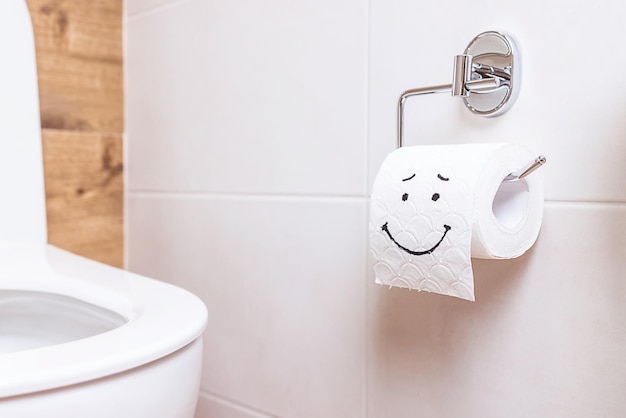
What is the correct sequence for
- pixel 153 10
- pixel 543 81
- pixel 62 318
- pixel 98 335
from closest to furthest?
1. pixel 98 335
2. pixel 543 81
3. pixel 62 318
4. pixel 153 10

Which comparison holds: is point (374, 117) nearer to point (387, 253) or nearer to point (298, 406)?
point (387, 253)

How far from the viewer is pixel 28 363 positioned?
43cm

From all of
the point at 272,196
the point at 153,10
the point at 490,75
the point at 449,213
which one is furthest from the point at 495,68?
the point at 153,10

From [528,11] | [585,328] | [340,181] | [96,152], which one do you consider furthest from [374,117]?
[96,152]

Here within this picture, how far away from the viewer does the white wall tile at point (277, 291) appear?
0.82m

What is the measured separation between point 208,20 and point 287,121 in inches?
10.3

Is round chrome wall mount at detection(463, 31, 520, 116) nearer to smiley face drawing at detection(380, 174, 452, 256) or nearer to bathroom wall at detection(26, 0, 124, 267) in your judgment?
smiley face drawing at detection(380, 174, 452, 256)

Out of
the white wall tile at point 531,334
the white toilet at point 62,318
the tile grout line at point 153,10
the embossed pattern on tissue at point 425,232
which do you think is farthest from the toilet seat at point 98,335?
the tile grout line at point 153,10

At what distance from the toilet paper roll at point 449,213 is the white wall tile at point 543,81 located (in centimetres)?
5

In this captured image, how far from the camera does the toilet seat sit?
42 centimetres

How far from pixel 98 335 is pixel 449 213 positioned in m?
0.32

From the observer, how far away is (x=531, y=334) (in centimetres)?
64

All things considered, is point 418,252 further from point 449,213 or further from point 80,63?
point 80,63

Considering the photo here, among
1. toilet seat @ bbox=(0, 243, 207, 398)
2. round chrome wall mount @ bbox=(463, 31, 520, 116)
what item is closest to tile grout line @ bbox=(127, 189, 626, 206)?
round chrome wall mount @ bbox=(463, 31, 520, 116)
